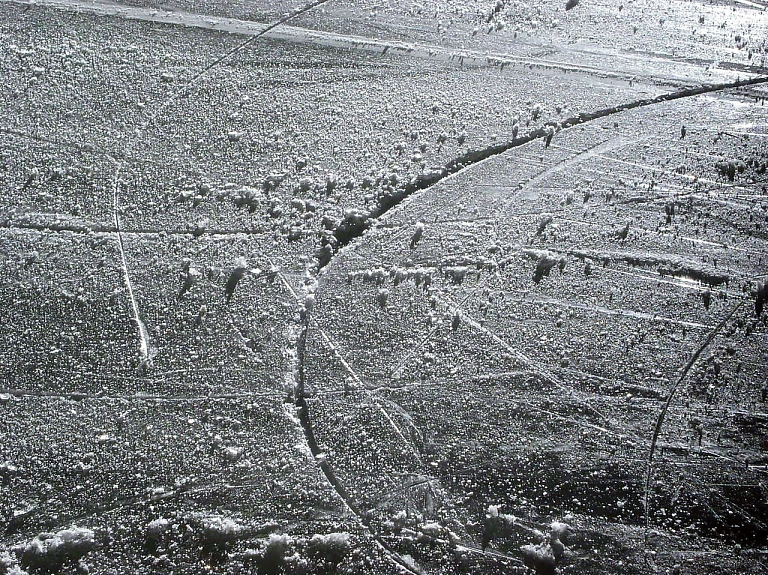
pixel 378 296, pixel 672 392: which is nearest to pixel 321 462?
pixel 378 296

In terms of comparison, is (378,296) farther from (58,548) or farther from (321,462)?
(58,548)

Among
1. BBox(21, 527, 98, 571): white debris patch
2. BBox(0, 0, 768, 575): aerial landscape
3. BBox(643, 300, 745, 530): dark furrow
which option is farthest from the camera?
BBox(643, 300, 745, 530): dark furrow

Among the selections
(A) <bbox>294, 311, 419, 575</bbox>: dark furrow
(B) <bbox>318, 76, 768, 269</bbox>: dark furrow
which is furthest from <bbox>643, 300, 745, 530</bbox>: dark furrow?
(B) <bbox>318, 76, 768, 269</bbox>: dark furrow

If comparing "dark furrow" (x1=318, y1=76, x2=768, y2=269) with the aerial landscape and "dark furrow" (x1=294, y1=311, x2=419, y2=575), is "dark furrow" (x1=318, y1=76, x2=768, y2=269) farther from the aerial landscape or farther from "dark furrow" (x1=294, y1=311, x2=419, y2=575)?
"dark furrow" (x1=294, y1=311, x2=419, y2=575)

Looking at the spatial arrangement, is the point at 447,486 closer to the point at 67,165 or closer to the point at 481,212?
the point at 481,212

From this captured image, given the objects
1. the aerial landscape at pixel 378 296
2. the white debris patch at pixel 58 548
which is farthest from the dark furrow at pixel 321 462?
the white debris patch at pixel 58 548
